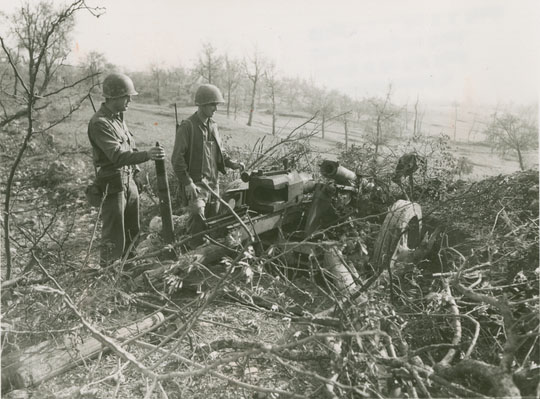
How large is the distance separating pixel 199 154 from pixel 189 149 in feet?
0.45

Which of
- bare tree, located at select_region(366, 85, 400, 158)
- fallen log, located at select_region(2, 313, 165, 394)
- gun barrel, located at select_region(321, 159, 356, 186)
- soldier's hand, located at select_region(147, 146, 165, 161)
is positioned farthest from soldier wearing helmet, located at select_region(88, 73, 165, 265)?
bare tree, located at select_region(366, 85, 400, 158)

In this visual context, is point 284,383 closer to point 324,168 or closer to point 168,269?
point 168,269

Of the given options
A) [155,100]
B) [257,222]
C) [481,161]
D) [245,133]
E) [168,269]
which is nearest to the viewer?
[168,269]

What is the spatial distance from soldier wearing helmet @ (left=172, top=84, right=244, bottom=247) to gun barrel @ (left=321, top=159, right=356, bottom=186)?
4.01 ft

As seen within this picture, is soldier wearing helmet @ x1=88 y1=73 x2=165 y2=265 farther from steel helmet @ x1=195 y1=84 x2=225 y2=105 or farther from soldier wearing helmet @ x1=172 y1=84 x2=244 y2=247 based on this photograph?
steel helmet @ x1=195 y1=84 x2=225 y2=105

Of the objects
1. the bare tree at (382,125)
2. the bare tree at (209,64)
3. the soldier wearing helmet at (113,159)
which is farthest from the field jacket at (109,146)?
the bare tree at (209,64)

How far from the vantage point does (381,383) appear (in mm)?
2561

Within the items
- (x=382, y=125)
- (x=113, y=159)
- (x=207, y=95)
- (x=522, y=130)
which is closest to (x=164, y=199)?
(x=113, y=159)

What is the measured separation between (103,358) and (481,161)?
19.5m

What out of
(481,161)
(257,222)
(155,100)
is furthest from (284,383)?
(155,100)

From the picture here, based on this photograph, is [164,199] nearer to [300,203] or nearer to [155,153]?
[155,153]

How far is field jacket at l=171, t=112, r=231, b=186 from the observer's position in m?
5.32

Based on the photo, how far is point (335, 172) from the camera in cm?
499

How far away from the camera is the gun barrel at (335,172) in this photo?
4.99 metres
